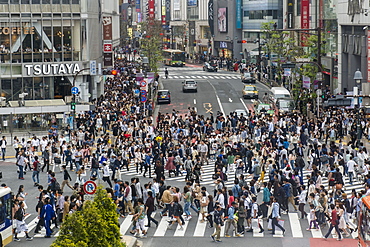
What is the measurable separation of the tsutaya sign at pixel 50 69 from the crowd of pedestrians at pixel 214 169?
4.90 meters

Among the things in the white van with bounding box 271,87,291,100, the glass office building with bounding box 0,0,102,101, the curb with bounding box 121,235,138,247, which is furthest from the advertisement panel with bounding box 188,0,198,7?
the curb with bounding box 121,235,138,247

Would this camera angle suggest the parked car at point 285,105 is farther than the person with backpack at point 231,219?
Yes

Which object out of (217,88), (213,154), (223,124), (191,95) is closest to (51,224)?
(213,154)

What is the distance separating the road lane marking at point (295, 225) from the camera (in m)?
22.8

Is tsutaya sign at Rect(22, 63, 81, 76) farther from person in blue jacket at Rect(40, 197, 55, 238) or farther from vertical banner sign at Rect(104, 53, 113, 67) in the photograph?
person in blue jacket at Rect(40, 197, 55, 238)

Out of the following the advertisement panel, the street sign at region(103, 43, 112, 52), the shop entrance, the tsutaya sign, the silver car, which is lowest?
the silver car

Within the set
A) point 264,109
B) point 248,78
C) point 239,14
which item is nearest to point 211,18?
point 239,14

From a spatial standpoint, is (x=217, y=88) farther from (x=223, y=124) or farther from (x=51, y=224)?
(x=51, y=224)

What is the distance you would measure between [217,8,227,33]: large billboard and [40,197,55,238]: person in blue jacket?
4169 inches

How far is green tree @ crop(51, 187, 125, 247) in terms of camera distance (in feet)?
46.6

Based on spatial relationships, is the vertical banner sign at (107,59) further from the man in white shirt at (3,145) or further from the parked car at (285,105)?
the man in white shirt at (3,145)

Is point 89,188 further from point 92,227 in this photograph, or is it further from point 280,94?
point 280,94

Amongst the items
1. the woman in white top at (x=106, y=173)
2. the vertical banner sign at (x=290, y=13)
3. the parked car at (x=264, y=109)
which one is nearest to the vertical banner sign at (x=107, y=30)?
the parked car at (x=264, y=109)

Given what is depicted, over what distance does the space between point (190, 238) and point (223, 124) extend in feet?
73.6
